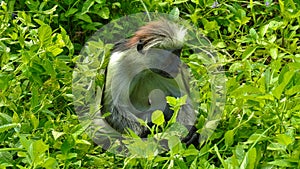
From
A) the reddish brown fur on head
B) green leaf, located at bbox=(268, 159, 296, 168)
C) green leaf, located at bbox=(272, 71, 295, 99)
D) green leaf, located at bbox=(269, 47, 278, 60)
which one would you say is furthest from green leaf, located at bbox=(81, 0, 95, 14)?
green leaf, located at bbox=(268, 159, 296, 168)

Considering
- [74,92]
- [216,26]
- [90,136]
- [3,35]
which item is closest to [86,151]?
[90,136]

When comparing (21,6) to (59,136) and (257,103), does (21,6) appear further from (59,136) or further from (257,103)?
(257,103)

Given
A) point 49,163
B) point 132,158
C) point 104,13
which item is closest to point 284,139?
point 132,158

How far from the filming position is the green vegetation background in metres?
1.98

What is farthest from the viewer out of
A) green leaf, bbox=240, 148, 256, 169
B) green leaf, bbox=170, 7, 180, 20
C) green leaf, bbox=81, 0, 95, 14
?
green leaf, bbox=81, 0, 95, 14

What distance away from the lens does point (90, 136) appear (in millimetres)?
2346

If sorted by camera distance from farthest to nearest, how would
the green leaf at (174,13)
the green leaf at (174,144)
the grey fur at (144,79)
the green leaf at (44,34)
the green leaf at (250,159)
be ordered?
the green leaf at (174,13) → the grey fur at (144,79) → the green leaf at (44,34) → the green leaf at (174,144) → the green leaf at (250,159)

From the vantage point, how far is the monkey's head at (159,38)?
93.0 inches

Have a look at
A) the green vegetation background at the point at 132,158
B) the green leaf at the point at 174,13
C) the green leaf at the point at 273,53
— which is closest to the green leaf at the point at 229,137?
the green vegetation background at the point at 132,158

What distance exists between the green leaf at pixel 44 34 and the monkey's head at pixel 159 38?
0.93 feet

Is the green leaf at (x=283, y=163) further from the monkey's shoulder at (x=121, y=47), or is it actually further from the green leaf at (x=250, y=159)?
the monkey's shoulder at (x=121, y=47)

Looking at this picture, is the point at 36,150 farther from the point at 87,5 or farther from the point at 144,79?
the point at 87,5

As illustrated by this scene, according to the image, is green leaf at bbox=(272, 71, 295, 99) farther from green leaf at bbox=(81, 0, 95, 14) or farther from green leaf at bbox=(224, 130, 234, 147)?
green leaf at bbox=(81, 0, 95, 14)

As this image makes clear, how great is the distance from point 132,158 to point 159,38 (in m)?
0.48
